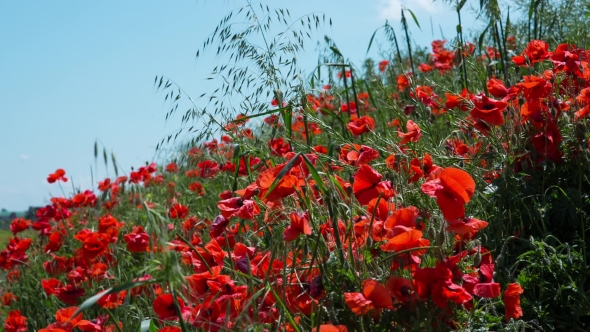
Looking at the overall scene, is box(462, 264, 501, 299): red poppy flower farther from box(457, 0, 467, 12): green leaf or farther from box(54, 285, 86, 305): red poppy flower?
box(457, 0, 467, 12): green leaf

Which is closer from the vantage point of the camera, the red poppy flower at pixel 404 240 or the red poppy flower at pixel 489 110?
the red poppy flower at pixel 404 240

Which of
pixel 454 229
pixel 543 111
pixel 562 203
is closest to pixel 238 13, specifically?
pixel 543 111

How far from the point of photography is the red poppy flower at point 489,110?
239cm

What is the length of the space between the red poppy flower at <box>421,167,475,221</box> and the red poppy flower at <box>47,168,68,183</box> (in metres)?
4.48

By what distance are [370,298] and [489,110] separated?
1024 millimetres

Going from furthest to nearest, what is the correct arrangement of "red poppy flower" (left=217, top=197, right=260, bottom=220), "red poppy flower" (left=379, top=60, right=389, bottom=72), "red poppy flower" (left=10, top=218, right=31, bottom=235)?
"red poppy flower" (left=379, top=60, right=389, bottom=72)
"red poppy flower" (left=10, top=218, right=31, bottom=235)
"red poppy flower" (left=217, top=197, right=260, bottom=220)

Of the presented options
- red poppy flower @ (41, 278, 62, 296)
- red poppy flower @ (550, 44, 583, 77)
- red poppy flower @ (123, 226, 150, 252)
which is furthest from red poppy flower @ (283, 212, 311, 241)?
red poppy flower @ (41, 278, 62, 296)

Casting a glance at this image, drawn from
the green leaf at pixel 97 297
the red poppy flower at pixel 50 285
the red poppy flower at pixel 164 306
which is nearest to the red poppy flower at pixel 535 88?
the red poppy flower at pixel 164 306

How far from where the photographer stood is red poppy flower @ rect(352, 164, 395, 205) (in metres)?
1.91

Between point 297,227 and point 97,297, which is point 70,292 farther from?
point 97,297

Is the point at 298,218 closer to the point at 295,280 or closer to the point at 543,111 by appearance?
the point at 295,280

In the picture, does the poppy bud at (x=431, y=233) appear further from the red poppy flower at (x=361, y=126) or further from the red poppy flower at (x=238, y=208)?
the red poppy flower at (x=361, y=126)

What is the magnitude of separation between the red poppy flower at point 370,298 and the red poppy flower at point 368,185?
347 mm

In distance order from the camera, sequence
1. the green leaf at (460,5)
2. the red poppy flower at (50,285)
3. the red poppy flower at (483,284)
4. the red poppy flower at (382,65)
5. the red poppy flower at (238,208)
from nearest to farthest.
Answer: the red poppy flower at (483,284)
the red poppy flower at (238,208)
the red poppy flower at (50,285)
the green leaf at (460,5)
the red poppy flower at (382,65)
